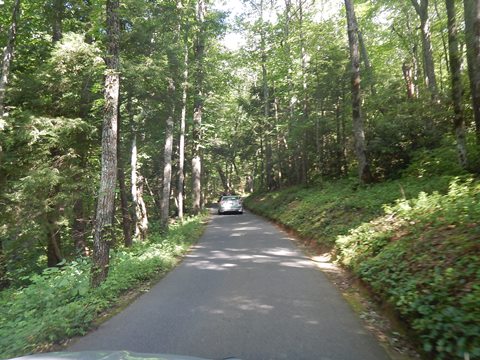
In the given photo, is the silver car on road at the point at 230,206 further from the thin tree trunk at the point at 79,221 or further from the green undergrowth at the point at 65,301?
the green undergrowth at the point at 65,301

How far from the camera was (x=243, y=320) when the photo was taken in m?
5.66

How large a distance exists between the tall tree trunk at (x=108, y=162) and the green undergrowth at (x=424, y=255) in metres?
5.54

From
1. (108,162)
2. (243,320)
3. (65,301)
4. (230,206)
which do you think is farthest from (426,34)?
(65,301)

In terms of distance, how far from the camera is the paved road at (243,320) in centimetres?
464

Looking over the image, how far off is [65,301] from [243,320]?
3582 mm

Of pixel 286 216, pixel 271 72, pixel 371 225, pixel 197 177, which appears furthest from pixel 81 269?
pixel 271 72

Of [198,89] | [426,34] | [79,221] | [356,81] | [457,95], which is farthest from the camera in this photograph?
[198,89]

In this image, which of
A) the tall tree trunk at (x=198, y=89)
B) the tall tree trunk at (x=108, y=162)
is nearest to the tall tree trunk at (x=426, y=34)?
the tall tree trunk at (x=198, y=89)

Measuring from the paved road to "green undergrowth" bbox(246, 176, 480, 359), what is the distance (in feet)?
2.36

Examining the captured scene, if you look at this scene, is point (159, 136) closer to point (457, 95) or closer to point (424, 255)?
point (457, 95)

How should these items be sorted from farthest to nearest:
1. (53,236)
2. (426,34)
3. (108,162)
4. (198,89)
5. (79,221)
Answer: (198,89), (426,34), (79,221), (53,236), (108,162)

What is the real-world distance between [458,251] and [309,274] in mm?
3928

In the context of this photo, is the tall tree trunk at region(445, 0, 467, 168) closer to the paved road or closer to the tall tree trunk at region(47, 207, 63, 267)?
the paved road

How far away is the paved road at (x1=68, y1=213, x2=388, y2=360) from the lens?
4645 mm
